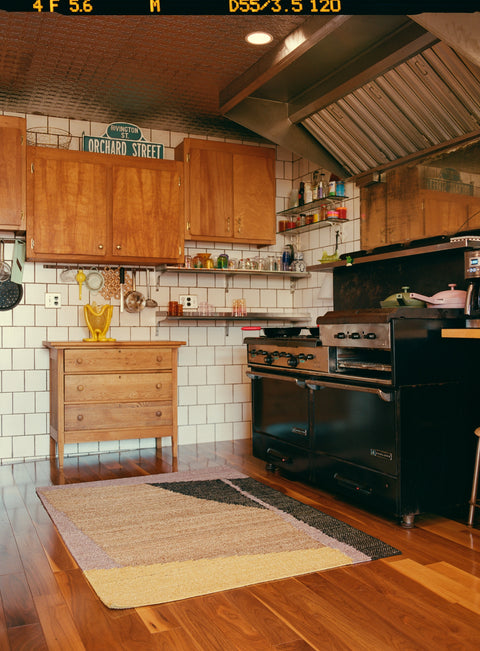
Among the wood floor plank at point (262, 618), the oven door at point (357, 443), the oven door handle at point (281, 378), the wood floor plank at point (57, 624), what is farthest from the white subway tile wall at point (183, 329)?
the wood floor plank at point (262, 618)

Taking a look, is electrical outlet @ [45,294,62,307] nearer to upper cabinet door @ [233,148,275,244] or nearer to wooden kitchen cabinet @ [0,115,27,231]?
wooden kitchen cabinet @ [0,115,27,231]

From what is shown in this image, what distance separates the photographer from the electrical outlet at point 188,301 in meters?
5.30

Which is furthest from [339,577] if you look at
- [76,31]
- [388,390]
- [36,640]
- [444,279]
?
[76,31]

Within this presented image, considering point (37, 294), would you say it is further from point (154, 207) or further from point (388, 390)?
point (388, 390)

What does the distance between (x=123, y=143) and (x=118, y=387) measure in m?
1.99

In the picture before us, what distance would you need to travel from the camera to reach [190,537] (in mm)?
2828

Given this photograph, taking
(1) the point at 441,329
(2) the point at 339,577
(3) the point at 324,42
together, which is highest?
(3) the point at 324,42

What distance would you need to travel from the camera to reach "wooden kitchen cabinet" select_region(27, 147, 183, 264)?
4.56 meters

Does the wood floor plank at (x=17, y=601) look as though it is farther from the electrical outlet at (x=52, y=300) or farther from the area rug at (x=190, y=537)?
the electrical outlet at (x=52, y=300)

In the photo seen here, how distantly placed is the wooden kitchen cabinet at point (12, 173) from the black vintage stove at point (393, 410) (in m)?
2.41

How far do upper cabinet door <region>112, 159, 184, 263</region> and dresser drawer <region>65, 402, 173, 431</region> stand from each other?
117 centimetres

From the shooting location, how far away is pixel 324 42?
361 cm

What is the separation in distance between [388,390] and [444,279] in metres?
1.02

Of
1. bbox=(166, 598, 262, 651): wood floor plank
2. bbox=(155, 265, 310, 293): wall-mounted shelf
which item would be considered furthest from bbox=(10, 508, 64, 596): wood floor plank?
bbox=(155, 265, 310, 293): wall-mounted shelf
